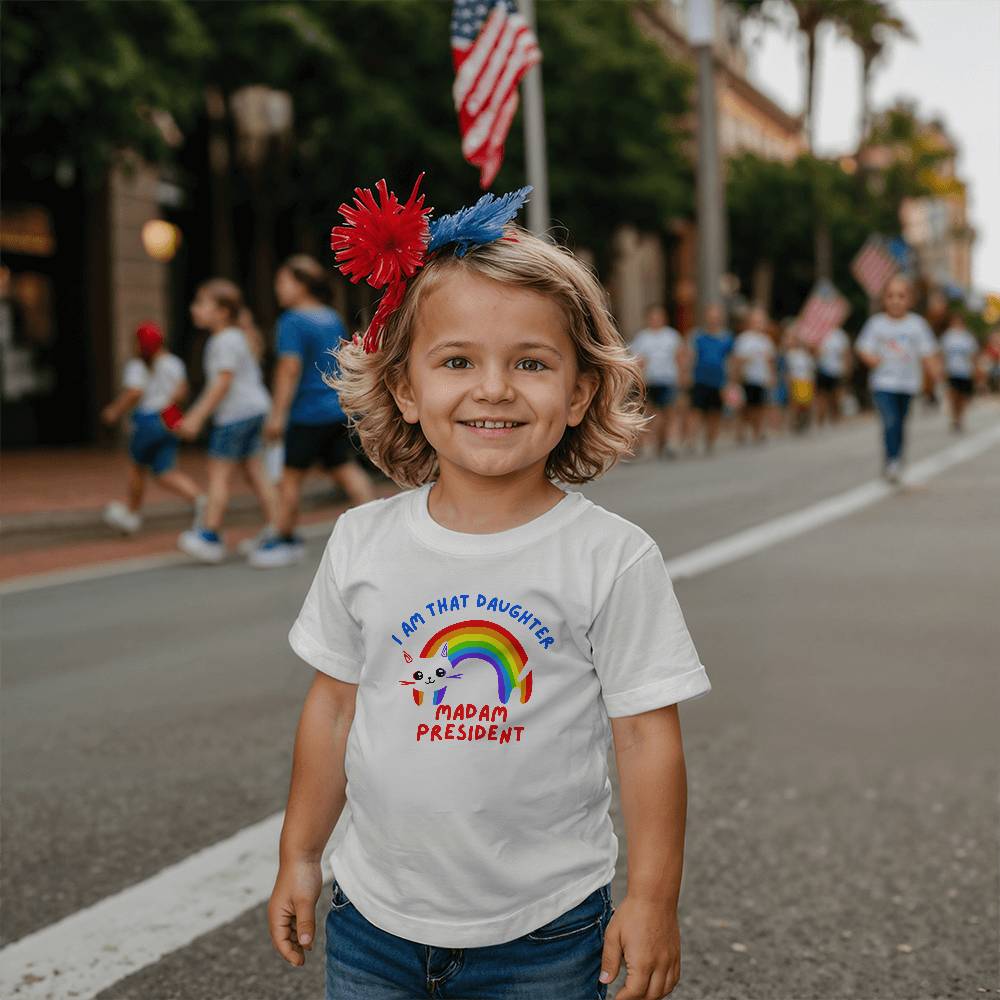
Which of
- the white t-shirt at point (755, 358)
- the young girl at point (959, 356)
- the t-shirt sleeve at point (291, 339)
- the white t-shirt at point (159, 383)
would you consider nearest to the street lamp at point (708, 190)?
the white t-shirt at point (755, 358)

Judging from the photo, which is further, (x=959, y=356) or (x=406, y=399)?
(x=959, y=356)

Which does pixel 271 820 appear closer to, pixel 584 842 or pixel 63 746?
pixel 63 746

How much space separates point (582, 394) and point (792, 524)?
30.6ft

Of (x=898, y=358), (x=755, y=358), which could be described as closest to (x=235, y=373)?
(x=898, y=358)

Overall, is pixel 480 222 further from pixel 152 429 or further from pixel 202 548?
pixel 152 429

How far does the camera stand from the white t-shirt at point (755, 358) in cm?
2245

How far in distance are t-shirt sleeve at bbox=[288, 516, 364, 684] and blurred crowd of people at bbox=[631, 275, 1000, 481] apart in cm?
761

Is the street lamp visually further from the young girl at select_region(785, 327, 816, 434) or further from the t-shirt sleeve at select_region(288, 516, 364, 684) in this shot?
the t-shirt sleeve at select_region(288, 516, 364, 684)

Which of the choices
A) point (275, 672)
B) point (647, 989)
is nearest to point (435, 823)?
point (647, 989)

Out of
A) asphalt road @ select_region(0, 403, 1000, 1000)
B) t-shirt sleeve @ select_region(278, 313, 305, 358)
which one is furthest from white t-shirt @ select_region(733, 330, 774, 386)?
t-shirt sleeve @ select_region(278, 313, 305, 358)

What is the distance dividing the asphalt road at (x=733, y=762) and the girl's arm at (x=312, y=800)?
3.14ft

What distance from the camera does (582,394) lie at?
83.2 inches

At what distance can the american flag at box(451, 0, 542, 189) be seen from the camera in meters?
10.7

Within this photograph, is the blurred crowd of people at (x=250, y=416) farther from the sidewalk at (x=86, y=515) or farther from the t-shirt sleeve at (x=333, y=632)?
the t-shirt sleeve at (x=333, y=632)
